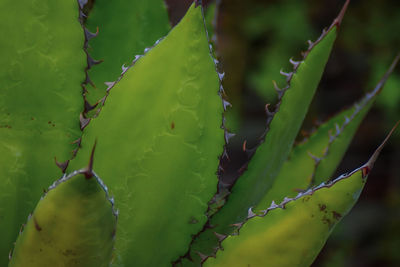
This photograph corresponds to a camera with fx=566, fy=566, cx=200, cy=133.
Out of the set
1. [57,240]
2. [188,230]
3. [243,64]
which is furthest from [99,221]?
[243,64]

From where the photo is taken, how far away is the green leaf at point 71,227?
0.36 m

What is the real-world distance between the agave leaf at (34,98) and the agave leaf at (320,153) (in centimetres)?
25

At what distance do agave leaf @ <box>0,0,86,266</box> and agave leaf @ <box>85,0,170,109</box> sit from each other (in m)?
0.11

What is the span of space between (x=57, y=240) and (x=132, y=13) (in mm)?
325

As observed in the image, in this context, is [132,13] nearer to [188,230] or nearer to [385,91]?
[188,230]

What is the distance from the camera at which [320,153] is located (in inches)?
27.7

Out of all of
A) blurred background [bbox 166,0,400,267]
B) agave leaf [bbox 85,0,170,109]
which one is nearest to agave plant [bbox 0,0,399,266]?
agave leaf [bbox 85,0,170,109]

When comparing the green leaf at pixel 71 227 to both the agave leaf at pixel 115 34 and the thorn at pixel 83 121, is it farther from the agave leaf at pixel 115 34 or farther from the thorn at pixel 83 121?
the agave leaf at pixel 115 34

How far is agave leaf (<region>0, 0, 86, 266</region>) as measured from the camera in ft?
1.57

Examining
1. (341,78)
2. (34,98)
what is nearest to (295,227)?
(34,98)

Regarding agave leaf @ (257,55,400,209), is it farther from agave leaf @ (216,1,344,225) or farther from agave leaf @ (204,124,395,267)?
agave leaf @ (204,124,395,267)

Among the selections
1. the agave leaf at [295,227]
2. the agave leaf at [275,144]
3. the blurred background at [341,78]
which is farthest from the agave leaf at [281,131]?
the blurred background at [341,78]

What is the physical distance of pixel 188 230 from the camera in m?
0.51

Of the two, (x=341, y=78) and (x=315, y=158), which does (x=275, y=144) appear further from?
(x=341, y=78)
